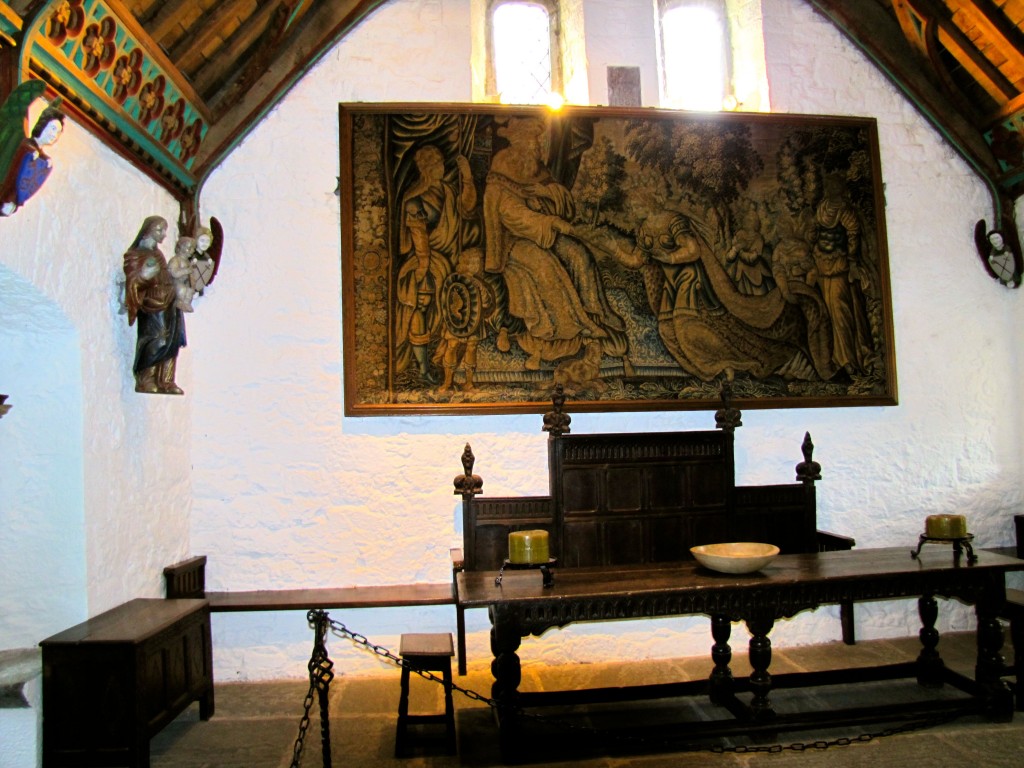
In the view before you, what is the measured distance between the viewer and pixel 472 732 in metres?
3.93

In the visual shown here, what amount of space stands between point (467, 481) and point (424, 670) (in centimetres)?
117

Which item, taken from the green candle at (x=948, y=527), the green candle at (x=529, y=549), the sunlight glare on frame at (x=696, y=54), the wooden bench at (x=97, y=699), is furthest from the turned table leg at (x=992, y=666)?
the wooden bench at (x=97, y=699)

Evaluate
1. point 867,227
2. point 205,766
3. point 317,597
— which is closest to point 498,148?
point 867,227

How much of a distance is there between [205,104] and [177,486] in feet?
7.69

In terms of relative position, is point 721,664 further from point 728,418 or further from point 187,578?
point 187,578

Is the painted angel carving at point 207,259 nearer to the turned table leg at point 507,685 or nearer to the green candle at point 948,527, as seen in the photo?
the turned table leg at point 507,685

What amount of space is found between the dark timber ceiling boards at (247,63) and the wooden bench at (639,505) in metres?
2.55

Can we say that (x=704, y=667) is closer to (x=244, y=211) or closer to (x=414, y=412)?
(x=414, y=412)

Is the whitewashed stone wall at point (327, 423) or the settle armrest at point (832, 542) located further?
the settle armrest at point (832, 542)

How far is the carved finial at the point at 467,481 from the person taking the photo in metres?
4.53

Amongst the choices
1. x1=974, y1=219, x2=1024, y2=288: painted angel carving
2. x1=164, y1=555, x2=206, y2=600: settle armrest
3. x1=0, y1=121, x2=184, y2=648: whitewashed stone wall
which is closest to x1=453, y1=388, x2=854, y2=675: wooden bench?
x1=164, y1=555, x2=206, y2=600: settle armrest

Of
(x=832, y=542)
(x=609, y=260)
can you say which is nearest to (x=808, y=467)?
(x=832, y=542)

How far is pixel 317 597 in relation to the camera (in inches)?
185

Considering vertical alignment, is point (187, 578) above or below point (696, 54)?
below
